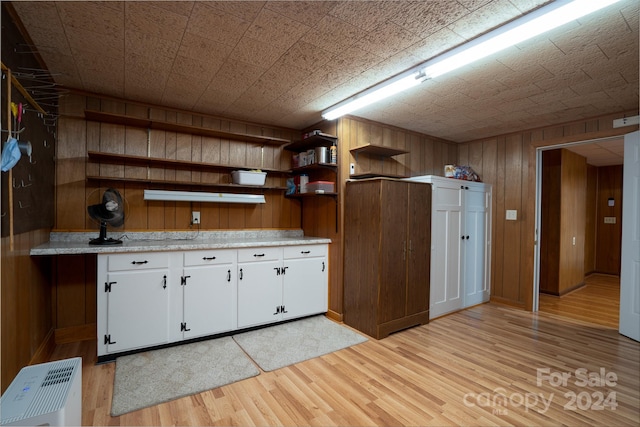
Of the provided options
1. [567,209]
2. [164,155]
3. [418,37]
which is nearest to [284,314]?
[164,155]

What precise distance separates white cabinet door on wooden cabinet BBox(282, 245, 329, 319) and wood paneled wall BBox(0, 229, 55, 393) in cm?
210

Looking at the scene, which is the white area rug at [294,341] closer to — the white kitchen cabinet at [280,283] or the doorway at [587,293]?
the white kitchen cabinet at [280,283]

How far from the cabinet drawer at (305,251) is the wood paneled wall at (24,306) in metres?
2.13

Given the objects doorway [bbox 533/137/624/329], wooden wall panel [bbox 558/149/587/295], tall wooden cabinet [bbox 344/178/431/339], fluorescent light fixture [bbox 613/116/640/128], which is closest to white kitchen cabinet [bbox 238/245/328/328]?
tall wooden cabinet [bbox 344/178/431/339]

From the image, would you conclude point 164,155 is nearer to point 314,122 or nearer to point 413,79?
point 314,122

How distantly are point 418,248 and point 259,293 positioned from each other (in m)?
1.85

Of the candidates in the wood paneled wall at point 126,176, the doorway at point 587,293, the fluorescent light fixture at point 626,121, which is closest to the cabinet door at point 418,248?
the doorway at point 587,293

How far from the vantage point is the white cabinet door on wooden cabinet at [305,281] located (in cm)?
347

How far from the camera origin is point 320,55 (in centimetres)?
228

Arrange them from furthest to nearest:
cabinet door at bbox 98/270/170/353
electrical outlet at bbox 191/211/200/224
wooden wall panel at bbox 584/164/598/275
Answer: wooden wall panel at bbox 584/164/598/275, electrical outlet at bbox 191/211/200/224, cabinet door at bbox 98/270/170/353

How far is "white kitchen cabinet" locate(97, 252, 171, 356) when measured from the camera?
2561 millimetres

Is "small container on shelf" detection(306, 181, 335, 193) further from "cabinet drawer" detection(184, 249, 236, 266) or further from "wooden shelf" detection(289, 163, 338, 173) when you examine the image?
"cabinet drawer" detection(184, 249, 236, 266)

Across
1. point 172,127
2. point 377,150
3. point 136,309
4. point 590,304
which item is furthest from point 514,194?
point 136,309

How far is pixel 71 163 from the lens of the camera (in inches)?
117
